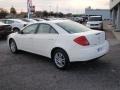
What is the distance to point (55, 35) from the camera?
23.3ft

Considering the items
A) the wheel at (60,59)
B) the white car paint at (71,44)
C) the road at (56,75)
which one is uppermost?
the white car paint at (71,44)

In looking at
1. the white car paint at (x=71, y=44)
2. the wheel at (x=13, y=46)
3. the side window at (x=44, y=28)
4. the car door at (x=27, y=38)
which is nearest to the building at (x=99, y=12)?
the wheel at (x=13, y=46)

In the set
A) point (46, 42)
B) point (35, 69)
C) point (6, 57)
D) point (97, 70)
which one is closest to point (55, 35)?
point (46, 42)

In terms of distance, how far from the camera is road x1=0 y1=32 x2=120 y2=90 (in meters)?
5.52

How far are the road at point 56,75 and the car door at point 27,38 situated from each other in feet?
1.79

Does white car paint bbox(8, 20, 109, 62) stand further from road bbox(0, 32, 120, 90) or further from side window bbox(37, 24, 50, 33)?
road bbox(0, 32, 120, 90)

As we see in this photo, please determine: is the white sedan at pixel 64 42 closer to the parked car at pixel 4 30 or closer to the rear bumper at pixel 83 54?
the rear bumper at pixel 83 54

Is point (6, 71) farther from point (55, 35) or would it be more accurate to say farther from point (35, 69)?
point (55, 35)

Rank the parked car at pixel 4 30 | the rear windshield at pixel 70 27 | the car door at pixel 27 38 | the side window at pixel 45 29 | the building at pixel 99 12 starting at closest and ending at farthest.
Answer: the rear windshield at pixel 70 27
the side window at pixel 45 29
the car door at pixel 27 38
the parked car at pixel 4 30
the building at pixel 99 12

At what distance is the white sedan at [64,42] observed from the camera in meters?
6.44

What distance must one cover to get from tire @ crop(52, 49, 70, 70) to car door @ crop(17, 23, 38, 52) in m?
1.44

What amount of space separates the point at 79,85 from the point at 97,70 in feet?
4.64

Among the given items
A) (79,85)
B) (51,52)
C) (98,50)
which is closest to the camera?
(79,85)

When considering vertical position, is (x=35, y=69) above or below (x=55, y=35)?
below
